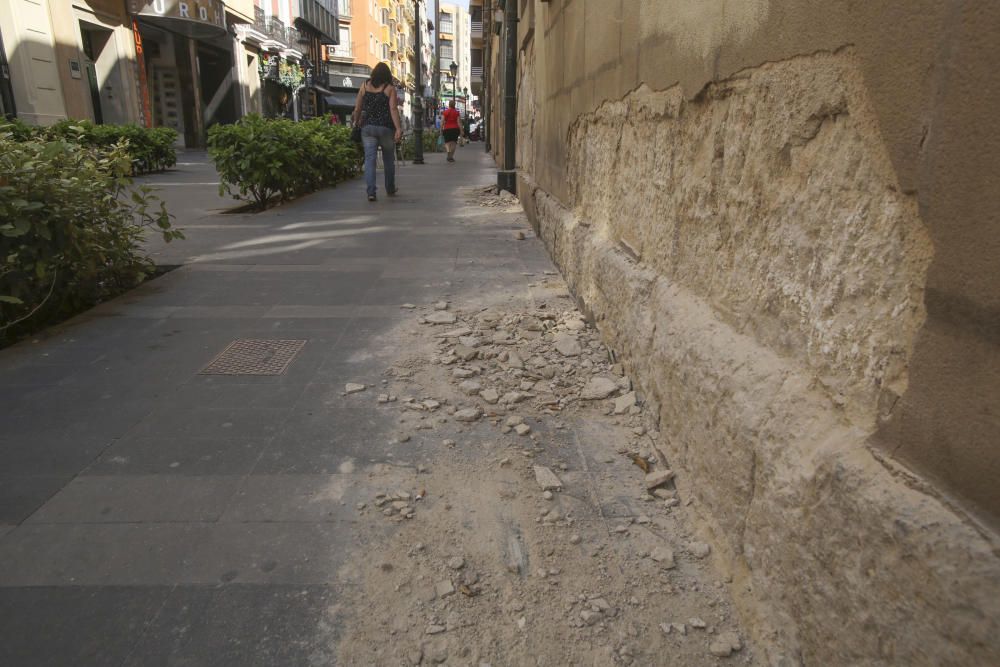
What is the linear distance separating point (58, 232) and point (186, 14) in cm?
2601

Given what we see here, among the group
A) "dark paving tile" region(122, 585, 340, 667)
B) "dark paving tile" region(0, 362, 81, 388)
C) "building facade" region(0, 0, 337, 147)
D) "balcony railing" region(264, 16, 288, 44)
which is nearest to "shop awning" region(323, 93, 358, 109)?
"building facade" region(0, 0, 337, 147)

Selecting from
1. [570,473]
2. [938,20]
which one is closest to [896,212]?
[938,20]

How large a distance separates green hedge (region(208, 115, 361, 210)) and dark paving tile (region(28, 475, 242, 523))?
7.12m

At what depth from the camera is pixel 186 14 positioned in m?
25.4

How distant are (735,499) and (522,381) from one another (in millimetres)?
1568

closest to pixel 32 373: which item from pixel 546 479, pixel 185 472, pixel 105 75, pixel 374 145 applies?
pixel 185 472

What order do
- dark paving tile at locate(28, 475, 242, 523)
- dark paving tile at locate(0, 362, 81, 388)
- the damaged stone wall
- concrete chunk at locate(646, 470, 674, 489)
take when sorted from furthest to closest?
dark paving tile at locate(0, 362, 81, 388) → concrete chunk at locate(646, 470, 674, 489) → dark paving tile at locate(28, 475, 242, 523) → the damaged stone wall

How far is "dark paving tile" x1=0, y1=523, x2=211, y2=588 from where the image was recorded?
1.89 meters

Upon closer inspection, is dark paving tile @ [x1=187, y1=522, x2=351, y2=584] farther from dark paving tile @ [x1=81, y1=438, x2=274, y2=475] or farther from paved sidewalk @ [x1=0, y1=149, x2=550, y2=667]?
dark paving tile @ [x1=81, y1=438, x2=274, y2=475]

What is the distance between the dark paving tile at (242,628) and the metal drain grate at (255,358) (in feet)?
5.71

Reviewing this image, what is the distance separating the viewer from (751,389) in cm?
176

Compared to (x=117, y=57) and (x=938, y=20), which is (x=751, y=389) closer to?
(x=938, y=20)

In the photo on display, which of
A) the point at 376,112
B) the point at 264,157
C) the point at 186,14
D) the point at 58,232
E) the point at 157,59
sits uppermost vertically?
the point at 186,14

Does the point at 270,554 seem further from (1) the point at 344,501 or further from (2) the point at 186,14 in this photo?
(2) the point at 186,14
